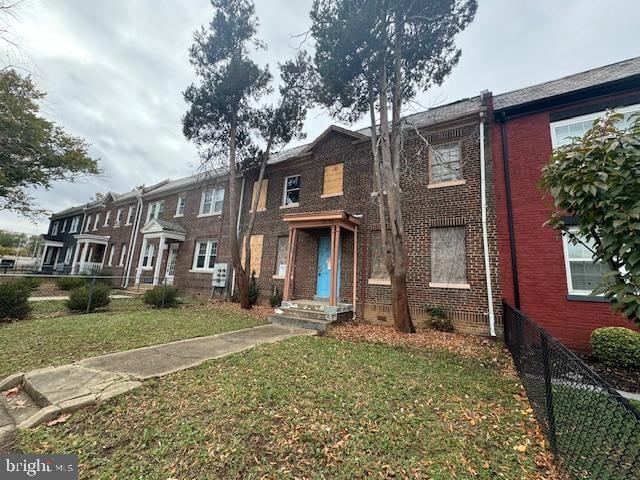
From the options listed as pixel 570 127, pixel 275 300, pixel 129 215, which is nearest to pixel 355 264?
pixel 275 300

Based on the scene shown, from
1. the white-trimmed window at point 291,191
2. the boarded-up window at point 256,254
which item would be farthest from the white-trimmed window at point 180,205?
the white-trimmed window at point 291,191

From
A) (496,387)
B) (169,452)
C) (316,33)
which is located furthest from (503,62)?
(169,452)

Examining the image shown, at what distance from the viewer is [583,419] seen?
2.31m

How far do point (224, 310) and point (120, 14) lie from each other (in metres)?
9.38

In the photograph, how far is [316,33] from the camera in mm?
8516

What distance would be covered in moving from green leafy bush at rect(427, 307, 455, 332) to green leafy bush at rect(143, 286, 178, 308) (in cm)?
1025

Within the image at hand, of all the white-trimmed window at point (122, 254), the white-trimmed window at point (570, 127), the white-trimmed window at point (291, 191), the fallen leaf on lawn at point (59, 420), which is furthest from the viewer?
the white-trimmed window at point (122, 254)

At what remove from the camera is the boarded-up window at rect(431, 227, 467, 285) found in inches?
328

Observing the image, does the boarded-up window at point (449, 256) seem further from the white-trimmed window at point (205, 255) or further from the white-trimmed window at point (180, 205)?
the white-trimmed window at point (180, 205)

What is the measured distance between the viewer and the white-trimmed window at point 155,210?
62.5 feet

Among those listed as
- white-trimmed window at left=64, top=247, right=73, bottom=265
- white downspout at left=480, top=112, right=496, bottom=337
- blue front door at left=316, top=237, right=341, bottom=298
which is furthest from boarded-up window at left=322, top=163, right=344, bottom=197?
white-trimmed window at left=64, top=247, right=73, bottom=265

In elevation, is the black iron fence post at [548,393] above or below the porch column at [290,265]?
below

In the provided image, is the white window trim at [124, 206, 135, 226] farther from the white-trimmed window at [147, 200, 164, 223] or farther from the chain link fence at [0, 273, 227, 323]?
the chain link fence at [0, 273, 227, 323]

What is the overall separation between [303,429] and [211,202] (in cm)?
1541
